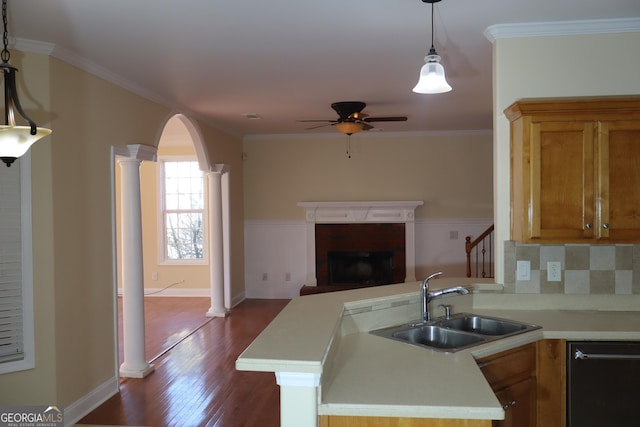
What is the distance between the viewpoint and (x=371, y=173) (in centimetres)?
797

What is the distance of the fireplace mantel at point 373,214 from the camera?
7781mm

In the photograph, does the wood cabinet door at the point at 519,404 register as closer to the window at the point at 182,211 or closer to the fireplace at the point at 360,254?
the fireplace at the point at 360,254

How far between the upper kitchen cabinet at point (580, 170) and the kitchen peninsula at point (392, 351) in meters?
0.49

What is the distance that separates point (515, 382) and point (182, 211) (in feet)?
22.8

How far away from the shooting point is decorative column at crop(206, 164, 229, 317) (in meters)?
6.86

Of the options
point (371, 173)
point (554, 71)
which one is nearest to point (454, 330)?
point (554, 71)

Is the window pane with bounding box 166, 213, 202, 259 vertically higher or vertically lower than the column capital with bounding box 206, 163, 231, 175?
lower

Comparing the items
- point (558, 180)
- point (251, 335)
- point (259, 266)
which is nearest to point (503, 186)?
point (558, 180)

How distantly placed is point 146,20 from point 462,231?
19.5 ft

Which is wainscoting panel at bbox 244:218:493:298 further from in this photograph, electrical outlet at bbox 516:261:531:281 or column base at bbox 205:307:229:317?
electrical outlet at bbox 516:261:531:281

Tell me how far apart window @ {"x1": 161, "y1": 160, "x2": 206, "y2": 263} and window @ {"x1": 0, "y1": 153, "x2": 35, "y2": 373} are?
17.3 ft

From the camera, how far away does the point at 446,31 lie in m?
3.26

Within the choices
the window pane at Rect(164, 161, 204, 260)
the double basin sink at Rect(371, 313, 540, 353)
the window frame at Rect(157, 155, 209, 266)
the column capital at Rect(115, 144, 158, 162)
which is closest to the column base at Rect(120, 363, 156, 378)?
the column capital at Rect(115, 144, 158, 162)

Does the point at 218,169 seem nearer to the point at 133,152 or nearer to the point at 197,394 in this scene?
the point at 133,152
